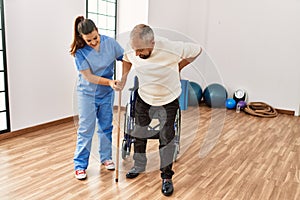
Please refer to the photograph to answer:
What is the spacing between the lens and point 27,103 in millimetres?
3426

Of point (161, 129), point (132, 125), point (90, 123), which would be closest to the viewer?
point (161, 129)

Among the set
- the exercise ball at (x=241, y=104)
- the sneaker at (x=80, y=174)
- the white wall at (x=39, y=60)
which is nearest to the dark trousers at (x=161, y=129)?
the sneaker at (x=80, y=174)

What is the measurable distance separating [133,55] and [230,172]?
4.35 ft

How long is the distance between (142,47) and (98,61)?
497 millimetres

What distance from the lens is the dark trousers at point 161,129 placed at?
2.18m

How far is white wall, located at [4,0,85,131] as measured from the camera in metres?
3.22

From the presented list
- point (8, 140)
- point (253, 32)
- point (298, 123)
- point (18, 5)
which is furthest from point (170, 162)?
point (253, 32)

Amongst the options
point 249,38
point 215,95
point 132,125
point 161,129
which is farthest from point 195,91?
point 161,129

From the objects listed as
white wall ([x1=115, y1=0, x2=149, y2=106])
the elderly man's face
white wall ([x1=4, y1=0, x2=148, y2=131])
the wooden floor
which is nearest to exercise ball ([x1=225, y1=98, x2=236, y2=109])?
the wooden floor

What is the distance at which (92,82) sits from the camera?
2279 millimetres

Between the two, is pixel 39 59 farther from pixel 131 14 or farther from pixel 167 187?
pixel 167 187

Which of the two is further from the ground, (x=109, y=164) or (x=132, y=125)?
(x=132, y=125)

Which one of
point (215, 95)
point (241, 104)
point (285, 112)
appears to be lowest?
A: point (285, 112)

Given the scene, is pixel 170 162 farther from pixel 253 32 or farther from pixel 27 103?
pixel 253 32
